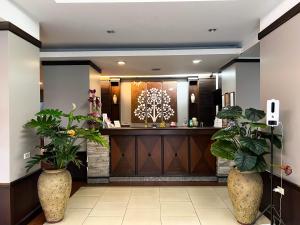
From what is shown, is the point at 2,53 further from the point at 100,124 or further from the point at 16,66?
the point at 100,124

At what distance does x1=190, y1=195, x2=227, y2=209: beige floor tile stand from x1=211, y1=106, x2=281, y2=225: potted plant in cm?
72

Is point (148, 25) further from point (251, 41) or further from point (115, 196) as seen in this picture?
point (115, 196)

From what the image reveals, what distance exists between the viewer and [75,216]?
12.3ft

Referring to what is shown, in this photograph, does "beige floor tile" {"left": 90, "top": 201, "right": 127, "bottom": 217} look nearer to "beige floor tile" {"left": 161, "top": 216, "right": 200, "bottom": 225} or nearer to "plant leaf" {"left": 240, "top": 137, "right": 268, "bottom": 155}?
"beige floor tile" {"left": 161, "top": 216, "right": 200, "bottom": 225}

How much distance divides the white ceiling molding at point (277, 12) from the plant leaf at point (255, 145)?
5.35 ft

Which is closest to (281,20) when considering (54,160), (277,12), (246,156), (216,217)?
(277,12)

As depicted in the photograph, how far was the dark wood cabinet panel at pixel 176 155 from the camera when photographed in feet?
19.0

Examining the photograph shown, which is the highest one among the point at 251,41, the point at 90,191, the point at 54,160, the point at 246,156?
the point at 251,41

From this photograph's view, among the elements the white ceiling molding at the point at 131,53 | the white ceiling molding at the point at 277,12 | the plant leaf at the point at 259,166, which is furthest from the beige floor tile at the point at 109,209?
the white ceiling molding at the point at 277,12

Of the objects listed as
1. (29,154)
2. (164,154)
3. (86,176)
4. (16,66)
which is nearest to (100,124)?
(86,176)

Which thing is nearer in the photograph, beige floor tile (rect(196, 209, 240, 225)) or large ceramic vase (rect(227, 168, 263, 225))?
large ceramic vase (rect(227, 168, 263, 225))

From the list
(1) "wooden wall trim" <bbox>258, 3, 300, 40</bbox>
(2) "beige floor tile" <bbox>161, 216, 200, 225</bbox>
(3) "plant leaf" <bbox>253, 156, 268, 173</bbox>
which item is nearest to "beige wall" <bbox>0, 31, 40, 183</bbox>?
(2) "beige floor tile" <bbox>161, 216, 200, 225</bbox>

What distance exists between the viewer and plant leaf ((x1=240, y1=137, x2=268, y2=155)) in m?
3.06

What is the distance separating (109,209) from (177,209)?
106 cm
